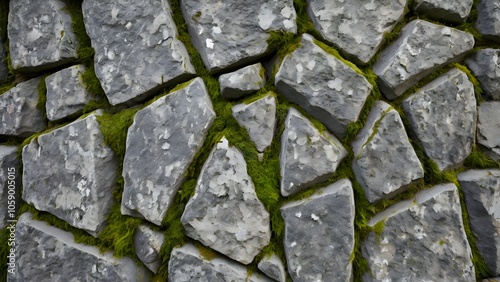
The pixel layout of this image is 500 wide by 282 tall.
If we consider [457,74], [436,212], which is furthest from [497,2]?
[436,212]

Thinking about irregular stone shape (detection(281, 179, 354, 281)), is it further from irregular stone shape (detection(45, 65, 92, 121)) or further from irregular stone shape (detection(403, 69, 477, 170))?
irregular stone shape (detection(45, 65, 92, 121))

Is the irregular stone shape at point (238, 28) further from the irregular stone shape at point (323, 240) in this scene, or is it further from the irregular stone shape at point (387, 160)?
the irregular stone shape at point (323, 240)

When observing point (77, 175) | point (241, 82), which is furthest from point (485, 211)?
point (77, 175)

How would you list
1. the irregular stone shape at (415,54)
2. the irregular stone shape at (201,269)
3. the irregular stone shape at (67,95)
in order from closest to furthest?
the irregular stone shape at (201,269) → the irregular stone shape at (415,54) → the irregular stone shape at (67,95)

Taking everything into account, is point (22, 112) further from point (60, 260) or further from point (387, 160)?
point (387, 160)

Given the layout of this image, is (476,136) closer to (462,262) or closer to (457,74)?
(457,74)

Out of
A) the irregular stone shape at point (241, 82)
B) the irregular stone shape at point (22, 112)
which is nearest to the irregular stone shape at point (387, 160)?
the irregular stone shape at point (241, 82)
